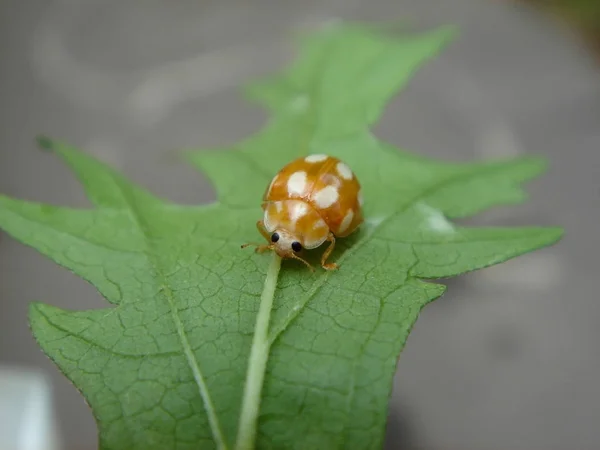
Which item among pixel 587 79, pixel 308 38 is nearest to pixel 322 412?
pixel 308 38

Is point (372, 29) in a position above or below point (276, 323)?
above

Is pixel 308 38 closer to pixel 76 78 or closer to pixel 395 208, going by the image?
pixel 395 208

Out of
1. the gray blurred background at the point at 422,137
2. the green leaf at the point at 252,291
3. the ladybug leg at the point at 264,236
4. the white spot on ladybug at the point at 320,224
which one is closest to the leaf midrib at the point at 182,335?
the green leaf at the point at 252,291

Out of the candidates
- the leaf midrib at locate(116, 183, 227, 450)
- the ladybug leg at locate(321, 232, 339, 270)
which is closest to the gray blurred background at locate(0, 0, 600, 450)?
the leaf midrib at locate(116, 183, 227, 450)

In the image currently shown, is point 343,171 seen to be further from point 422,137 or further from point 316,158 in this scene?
point 422,137

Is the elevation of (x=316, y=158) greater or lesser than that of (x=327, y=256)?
greater

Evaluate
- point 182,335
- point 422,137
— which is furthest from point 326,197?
point 422,137

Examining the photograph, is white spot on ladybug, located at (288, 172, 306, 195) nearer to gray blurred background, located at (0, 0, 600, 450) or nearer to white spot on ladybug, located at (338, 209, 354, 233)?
white spot on ladybug, located at (338, 209, 354, 233)
